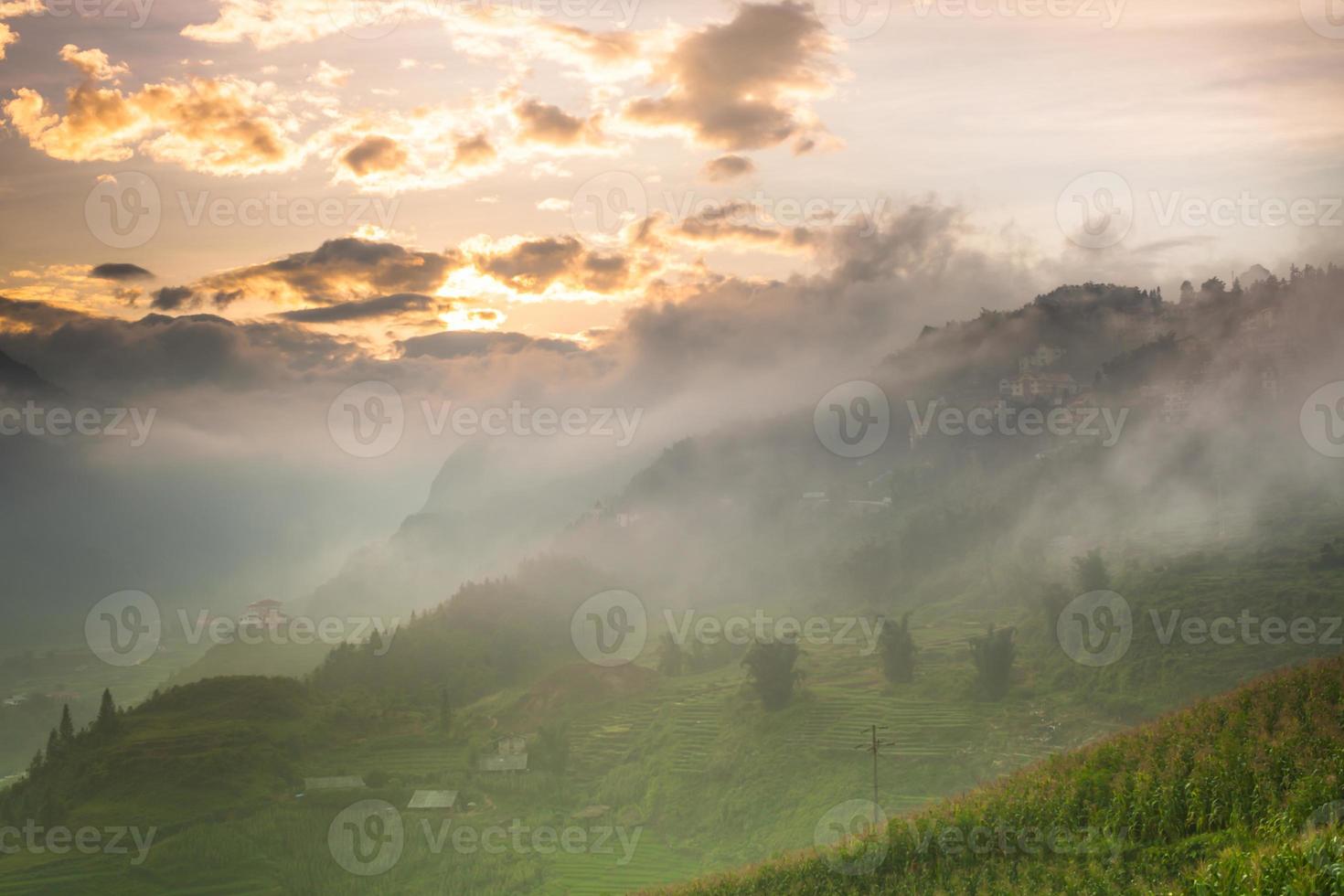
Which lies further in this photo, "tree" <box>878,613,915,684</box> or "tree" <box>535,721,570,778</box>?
"tree" <box>878,613,915,684</box>

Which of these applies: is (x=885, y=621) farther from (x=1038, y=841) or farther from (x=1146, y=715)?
(x=1038, y=841)

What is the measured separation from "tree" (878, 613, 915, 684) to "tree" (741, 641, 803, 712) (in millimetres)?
11683

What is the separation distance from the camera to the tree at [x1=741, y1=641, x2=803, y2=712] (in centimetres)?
12019

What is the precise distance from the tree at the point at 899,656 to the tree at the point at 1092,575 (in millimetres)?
27043

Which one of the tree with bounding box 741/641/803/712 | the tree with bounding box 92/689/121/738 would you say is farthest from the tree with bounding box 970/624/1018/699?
the tree with bounding box 92/689/121/738

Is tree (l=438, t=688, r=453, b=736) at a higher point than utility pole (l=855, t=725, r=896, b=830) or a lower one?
higher

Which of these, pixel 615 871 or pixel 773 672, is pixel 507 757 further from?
pixel 773 672

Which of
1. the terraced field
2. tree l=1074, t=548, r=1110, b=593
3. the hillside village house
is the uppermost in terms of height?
tree l=1074, t=548, r=1110, b=593

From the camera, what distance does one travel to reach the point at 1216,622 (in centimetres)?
11262

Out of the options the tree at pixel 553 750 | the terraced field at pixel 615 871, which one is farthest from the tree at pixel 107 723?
the terraced field at pixel 615 871

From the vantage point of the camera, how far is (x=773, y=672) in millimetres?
121312

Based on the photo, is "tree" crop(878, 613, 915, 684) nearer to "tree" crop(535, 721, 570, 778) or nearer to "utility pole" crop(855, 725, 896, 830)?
"utility pole" crop(855, 725, 896, 830)

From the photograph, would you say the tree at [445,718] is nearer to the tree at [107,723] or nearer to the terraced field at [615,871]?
the tree at [107,723]

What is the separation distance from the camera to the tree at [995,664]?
11456 centimetres
